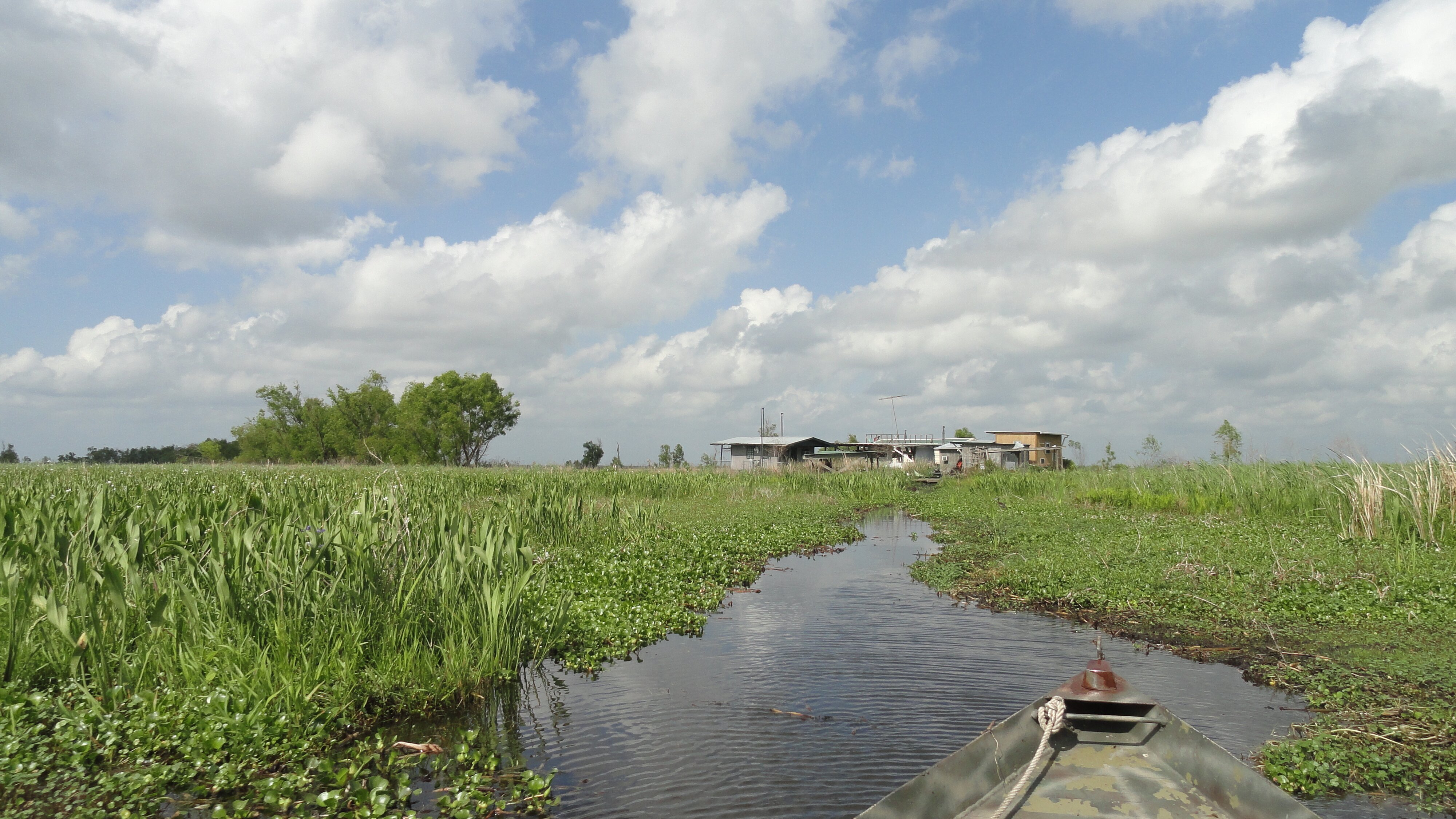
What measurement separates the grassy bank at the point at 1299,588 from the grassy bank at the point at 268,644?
17.9 ft

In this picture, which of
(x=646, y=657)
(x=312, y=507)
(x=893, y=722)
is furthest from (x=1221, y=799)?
(x=312, y=507)

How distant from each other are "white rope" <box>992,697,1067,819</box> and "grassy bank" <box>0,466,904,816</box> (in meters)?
2.77

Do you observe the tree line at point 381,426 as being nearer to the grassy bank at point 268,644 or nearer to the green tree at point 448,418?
the green tree at point 448,418

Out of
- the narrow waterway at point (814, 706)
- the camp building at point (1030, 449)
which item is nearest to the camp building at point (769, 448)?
the camp building at point (1030, 449)

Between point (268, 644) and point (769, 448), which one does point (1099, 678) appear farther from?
point (769, 448)

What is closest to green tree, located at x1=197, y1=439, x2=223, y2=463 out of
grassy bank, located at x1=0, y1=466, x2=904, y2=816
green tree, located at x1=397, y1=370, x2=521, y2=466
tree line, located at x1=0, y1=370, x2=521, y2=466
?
tree line, located at x1=0, y1=370, x2=521, y2=466

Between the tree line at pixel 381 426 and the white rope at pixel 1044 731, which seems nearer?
the white rope at pixel 1044 731

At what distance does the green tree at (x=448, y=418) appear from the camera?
68.6m

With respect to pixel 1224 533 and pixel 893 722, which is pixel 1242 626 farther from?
pixel 1224 533

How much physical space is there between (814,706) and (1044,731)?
2476 millimetres

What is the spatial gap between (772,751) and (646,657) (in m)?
2.76

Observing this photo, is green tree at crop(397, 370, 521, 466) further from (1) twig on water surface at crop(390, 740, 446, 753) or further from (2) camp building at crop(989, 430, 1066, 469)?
(1) twig on water surface at crop(390, 740, 446, 753)

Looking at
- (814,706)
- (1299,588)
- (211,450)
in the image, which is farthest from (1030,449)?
(211,450)

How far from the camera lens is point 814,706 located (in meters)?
6.77
